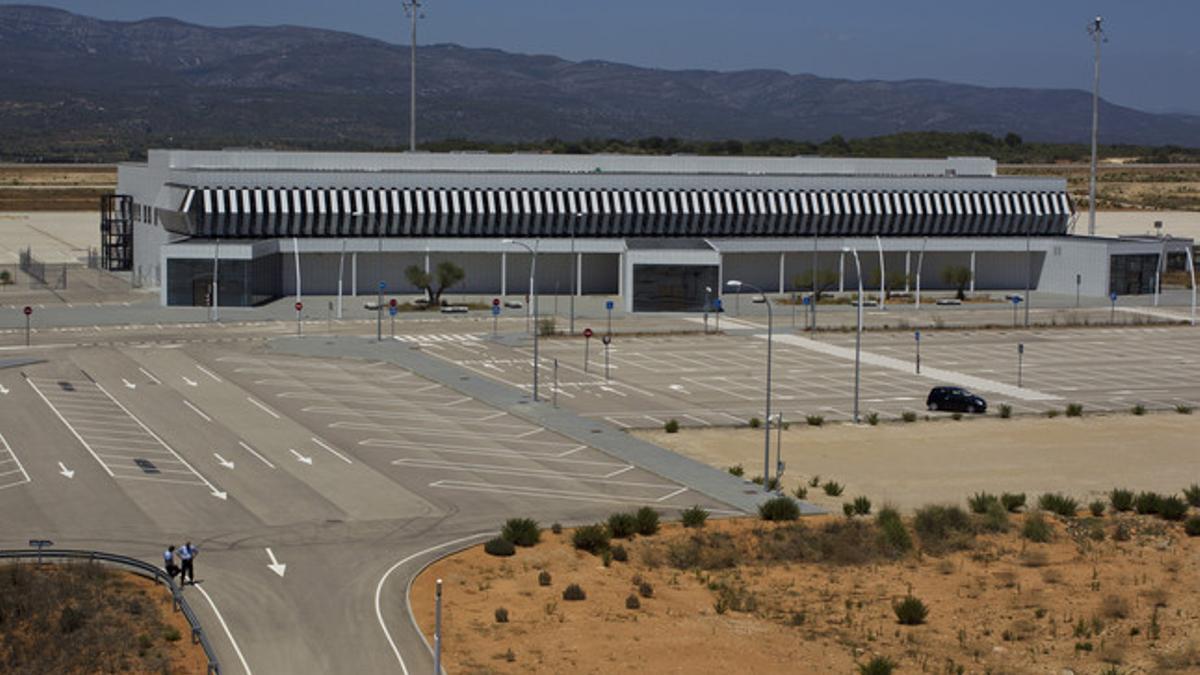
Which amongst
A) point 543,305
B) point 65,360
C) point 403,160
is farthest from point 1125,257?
point 65,360

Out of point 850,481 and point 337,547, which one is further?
point 850,481

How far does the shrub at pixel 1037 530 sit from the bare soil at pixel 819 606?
0.29 metres

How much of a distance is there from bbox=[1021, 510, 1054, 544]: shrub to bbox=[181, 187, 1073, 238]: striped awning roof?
2371 inches

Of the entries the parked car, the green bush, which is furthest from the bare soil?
the parked car

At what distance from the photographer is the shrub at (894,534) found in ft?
150

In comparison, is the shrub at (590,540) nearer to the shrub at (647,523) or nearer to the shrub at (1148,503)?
the shrub at (647,523)

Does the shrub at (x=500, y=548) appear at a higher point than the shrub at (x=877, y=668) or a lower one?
higher

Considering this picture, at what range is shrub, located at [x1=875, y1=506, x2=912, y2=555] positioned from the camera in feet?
150

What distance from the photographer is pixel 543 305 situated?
108062 millimetres

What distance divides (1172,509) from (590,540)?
17327 millimetres

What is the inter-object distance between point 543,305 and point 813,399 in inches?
1526

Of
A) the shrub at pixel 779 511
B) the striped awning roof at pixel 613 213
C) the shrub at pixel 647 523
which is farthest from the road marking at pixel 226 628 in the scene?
the striped awning roof at pixel 613 213

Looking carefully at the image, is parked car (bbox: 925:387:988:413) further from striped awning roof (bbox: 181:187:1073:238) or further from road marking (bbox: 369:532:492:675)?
striped awning roof (bbox: 181:187:1073:238)

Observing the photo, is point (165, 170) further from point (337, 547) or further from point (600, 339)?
point (337, 547)
